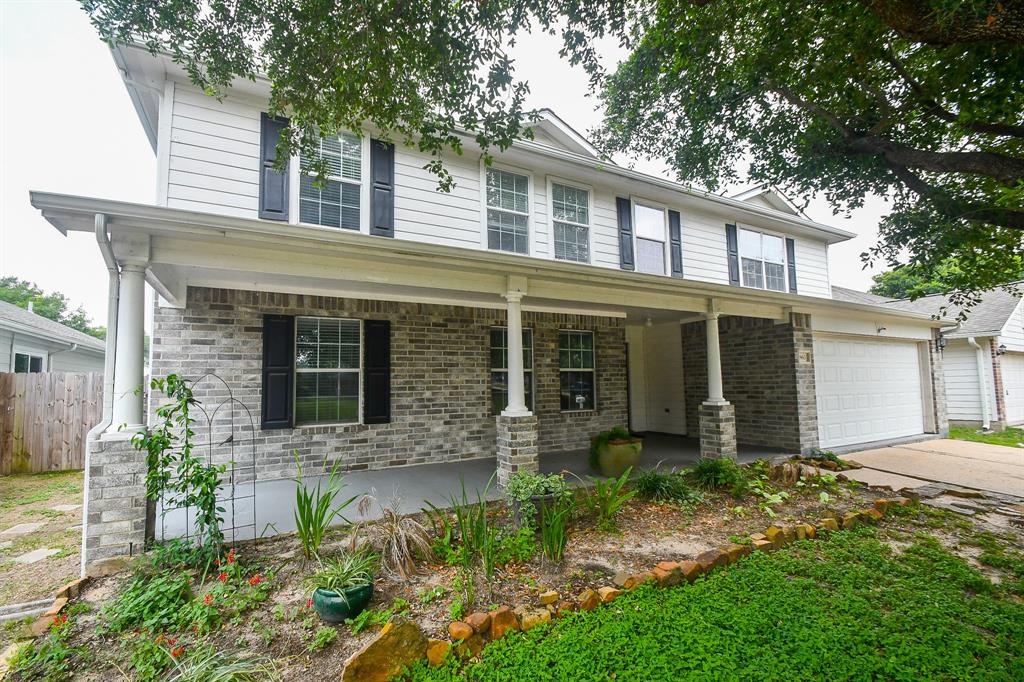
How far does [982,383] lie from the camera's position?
11836 millimetres

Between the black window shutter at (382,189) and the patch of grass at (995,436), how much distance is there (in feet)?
43.3

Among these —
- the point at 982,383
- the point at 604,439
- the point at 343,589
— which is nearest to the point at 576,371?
the point at 604,439

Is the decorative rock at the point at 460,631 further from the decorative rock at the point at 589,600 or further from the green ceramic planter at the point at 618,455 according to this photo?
the green ceramic planter at the point at 618,455

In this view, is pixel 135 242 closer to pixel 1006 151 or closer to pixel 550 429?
pixel 550 429

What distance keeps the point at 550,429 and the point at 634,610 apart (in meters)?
5.14

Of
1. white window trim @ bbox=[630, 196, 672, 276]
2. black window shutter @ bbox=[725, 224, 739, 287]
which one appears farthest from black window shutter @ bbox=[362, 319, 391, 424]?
black window shutter @ bbox=[725, 224, 739, 287]

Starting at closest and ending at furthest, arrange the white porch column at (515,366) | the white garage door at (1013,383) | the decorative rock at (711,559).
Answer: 1. the decorative rock at (711,559)
2. the white porch column at (515,366)
3. the white garage door at (1013,383)

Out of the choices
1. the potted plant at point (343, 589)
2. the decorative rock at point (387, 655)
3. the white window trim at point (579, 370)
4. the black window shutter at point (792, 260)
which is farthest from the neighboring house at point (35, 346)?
the black window shutter at point (792, 260)

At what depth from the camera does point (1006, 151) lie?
468 centimetres

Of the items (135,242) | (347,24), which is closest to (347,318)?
(135,242)

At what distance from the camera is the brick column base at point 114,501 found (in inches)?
132

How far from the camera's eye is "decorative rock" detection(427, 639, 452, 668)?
8.02ft

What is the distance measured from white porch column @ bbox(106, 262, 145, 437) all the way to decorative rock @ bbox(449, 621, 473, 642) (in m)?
2.99

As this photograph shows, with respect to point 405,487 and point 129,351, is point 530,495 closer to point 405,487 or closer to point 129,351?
point 405,487
